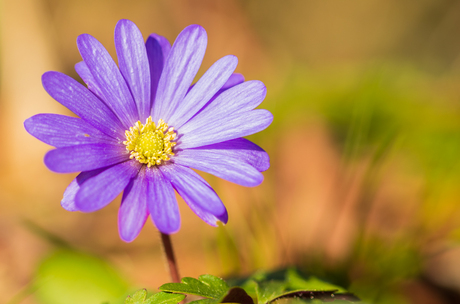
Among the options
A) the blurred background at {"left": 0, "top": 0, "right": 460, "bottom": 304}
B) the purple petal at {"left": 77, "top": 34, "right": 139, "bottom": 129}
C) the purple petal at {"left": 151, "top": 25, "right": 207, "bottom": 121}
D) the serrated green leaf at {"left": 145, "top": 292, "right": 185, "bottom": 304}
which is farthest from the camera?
the blurred background at {"left": 0, "top": 0, "right": 460, "bottom": 304}

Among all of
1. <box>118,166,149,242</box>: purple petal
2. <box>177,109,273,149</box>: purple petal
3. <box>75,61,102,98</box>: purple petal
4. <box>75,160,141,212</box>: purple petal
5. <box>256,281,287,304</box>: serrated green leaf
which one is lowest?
<box>256,281,287,304</box>: serrated green leaf

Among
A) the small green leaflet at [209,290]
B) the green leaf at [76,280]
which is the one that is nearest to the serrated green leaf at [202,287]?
the small green leaflet at [209,290]

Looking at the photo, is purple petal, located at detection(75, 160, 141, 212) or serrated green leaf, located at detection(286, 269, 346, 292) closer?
purple petal, located at detection(75, 160, 141, 212)

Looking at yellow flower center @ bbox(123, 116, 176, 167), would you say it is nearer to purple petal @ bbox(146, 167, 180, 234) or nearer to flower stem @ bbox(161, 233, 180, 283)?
purple petal @ bbox(146, 167, 180, 234)

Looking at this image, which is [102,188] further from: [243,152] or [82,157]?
[243,152]

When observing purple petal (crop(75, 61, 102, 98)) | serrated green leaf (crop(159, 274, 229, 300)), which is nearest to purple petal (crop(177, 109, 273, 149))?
purple petal (crop(75, 61, 102, 98))

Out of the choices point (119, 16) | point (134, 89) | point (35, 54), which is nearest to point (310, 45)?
point (119, 16)

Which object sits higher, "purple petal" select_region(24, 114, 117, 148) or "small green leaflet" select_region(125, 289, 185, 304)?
"purple petal" select_region(24, 114, 117, 148)
